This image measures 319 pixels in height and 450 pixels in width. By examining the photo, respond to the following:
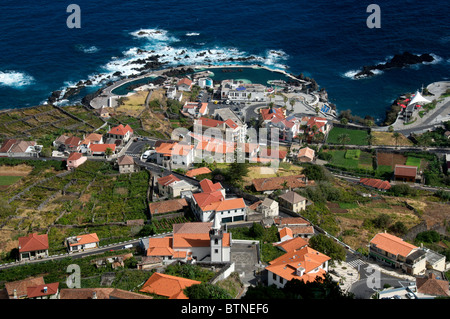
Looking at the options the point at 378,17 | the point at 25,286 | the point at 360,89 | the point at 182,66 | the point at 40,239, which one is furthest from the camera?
the point at 378,17

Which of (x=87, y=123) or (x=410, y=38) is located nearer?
(x=87, y=123)

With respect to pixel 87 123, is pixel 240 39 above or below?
above

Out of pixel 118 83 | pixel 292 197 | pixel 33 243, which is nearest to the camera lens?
pixel 33 243

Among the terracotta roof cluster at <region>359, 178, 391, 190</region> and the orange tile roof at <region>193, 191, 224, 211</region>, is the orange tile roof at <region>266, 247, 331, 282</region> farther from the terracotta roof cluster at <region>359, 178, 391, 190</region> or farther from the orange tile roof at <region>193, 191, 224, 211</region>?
the terracotta roof cluster at <region>359, 178, 391, 190</region>

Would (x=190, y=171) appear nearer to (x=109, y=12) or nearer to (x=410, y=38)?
(x=410, y=38)

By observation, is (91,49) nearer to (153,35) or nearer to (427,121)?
(153,35)

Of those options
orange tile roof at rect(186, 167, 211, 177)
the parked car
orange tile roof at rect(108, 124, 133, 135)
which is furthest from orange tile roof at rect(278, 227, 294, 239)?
orange tile roof at rect(108, 124, 133, 135)

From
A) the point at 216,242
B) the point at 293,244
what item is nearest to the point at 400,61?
the point at 293,244
